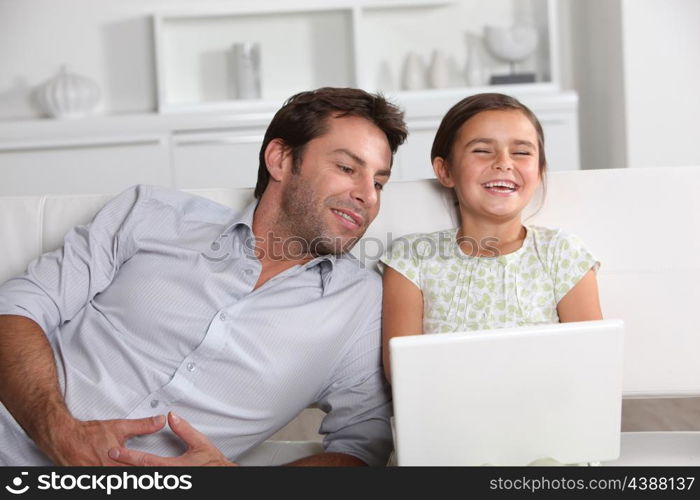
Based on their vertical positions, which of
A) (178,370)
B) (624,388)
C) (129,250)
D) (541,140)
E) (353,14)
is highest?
(353,14)

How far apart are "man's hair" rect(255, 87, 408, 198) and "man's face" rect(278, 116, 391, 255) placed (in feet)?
0.06

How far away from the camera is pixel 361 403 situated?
157 centimetres

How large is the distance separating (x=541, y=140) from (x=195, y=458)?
0.95 metres

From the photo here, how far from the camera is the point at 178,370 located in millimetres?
1476

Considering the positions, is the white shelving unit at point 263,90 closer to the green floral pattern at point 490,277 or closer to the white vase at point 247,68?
the white vase at point 247,68

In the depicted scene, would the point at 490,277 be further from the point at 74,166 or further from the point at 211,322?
the point at 74,166

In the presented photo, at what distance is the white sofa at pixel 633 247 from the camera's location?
169cm

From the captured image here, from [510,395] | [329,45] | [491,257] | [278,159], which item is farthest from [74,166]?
[510,395]

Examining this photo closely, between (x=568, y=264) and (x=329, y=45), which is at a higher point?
(x=329, y=45)

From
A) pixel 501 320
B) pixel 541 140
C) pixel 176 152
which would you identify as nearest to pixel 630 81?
pixel 176 152

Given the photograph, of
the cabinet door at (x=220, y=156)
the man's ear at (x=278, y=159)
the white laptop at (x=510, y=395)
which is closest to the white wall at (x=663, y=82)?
the cabinet door at (x=220, y=156)

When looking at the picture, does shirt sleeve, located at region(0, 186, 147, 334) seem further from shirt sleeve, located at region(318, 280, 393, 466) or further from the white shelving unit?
the white shelving unit

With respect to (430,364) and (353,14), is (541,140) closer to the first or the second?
(430,364)

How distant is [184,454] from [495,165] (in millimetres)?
801
